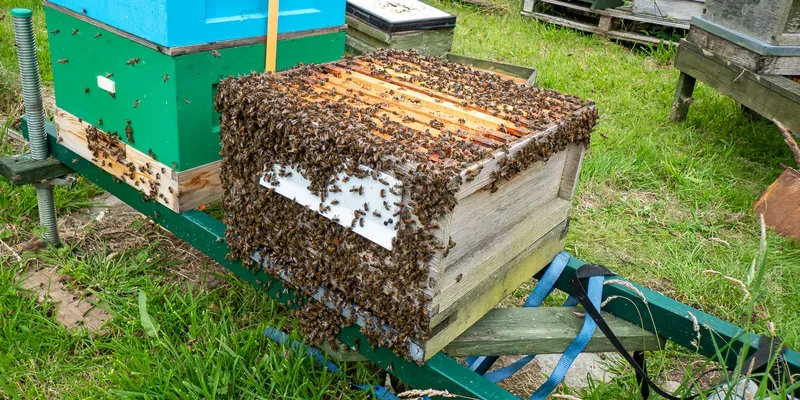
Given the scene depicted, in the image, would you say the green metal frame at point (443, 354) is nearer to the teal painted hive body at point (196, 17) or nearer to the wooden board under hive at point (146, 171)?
the wooden board under hive at point (146, 171)

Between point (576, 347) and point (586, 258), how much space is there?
4.70 ft

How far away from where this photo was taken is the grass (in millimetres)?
2250

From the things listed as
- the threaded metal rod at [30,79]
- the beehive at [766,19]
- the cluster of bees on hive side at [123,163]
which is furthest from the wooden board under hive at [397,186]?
the beehive at [766,19]

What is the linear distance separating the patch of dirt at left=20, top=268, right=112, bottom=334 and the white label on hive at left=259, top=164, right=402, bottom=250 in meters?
1.27

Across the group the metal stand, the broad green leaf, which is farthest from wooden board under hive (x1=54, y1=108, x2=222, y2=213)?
the metal stand

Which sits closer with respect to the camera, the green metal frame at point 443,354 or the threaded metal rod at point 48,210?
the green metal frame at point 443,354

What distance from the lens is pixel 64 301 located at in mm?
2738

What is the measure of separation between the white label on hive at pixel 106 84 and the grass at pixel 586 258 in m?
0.85

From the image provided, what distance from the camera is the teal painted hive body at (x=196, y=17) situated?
1.98 metres

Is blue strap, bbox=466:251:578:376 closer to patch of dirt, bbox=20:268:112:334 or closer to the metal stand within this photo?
patch of dirt, bbox=20:268:112:334

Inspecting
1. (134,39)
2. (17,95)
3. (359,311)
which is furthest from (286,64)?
(17,95)

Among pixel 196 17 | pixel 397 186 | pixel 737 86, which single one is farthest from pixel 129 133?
pixel 737 86

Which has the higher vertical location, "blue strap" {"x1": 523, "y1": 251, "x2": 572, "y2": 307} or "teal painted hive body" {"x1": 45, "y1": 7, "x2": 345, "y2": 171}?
"teal painted hive body" {"x1": 45, "y1": 7, "x2": 345, "y2": 171}

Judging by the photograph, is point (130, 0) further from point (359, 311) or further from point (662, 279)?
point (662, 279)
